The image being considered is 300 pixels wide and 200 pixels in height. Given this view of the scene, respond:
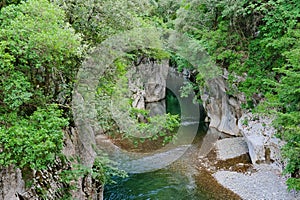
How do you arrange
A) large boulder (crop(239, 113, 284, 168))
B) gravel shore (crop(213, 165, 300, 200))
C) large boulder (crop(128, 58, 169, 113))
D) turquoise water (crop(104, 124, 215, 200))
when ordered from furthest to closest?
large boulder (crop(128, 58, 169, 113)) < large boulder (crop(239, 113, 284, 168)) < turquoise water (crop(104, 124, 215, 200)) < gravel shore (crop(213, 165, 300, 200))

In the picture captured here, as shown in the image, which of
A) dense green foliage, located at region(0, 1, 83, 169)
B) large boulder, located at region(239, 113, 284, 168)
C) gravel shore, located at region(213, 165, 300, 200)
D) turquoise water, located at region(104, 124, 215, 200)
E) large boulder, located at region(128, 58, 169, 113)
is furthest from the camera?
large boulder, located at region(128, 58, 169, 113)

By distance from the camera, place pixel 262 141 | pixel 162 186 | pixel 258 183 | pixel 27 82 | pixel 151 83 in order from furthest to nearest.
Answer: pixel 151 83 < pixel 262 141 < pixel 162 186 < pixel 258 183 < pixel 27 82

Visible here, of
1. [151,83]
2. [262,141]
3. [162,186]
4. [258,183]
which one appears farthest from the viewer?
[151,83]

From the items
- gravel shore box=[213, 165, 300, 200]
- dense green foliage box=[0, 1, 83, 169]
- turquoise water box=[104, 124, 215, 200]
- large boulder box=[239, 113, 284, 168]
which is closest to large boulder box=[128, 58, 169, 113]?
turquoise water box=[104, 124, 215, 200]

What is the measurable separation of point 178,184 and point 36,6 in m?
10.8

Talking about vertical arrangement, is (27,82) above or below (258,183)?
above

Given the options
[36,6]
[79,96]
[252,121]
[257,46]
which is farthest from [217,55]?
[36,6]

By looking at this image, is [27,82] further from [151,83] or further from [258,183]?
[151,83]

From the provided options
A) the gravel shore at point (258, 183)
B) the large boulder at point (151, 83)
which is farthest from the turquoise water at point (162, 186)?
the large boulder at point (151, 83)

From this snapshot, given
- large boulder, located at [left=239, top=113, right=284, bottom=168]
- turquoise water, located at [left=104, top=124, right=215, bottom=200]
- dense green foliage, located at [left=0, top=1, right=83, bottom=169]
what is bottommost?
turquoise water, located at [left=104, top=124, right=215, bottom=200]

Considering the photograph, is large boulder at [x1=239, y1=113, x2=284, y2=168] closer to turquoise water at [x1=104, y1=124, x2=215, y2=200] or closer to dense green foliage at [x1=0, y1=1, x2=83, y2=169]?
turquoise water at [x1=104, y1=124, x2=215, y2=200]

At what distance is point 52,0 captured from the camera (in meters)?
7.67

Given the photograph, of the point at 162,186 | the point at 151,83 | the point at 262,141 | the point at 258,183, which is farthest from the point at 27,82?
the point at 151,83

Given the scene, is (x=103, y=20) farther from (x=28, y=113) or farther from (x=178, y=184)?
(x=178, y=184)
